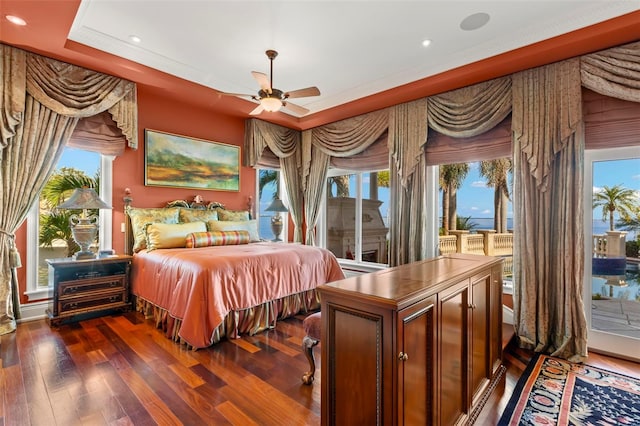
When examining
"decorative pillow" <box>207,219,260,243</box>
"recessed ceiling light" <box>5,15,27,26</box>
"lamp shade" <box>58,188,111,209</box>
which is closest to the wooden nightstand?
"lamp shade" <box>58,188,111,209</box>

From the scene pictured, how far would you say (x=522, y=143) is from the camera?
3074mm

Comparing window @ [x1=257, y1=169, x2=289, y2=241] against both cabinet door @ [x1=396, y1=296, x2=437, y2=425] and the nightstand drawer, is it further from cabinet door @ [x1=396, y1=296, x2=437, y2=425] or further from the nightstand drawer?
cabinet door @ [x1=396, y1=296, x2=437, y2=425]

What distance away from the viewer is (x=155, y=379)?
222cm

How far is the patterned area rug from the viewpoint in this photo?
1.93 metres

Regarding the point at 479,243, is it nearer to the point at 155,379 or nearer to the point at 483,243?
the point at 483,243

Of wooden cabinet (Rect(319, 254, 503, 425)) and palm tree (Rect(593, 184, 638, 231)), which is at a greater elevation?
palm tree (Rect(593, 184, 638, 231))

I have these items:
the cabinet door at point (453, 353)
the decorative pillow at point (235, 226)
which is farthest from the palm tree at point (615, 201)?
the decorative pillow at point (235, 226)

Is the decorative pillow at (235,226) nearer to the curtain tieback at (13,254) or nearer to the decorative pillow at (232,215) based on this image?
the decorative pillow at (232,215)

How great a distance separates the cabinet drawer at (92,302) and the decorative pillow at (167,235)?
0.66 meters

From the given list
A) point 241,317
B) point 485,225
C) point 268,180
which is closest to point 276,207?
point 268,180

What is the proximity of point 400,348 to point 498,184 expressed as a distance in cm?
337

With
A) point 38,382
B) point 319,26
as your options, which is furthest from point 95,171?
point 319,26

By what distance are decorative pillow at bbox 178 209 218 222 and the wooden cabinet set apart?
3258mm

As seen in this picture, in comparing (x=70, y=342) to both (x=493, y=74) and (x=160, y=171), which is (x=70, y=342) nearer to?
(x=160, y=171)
